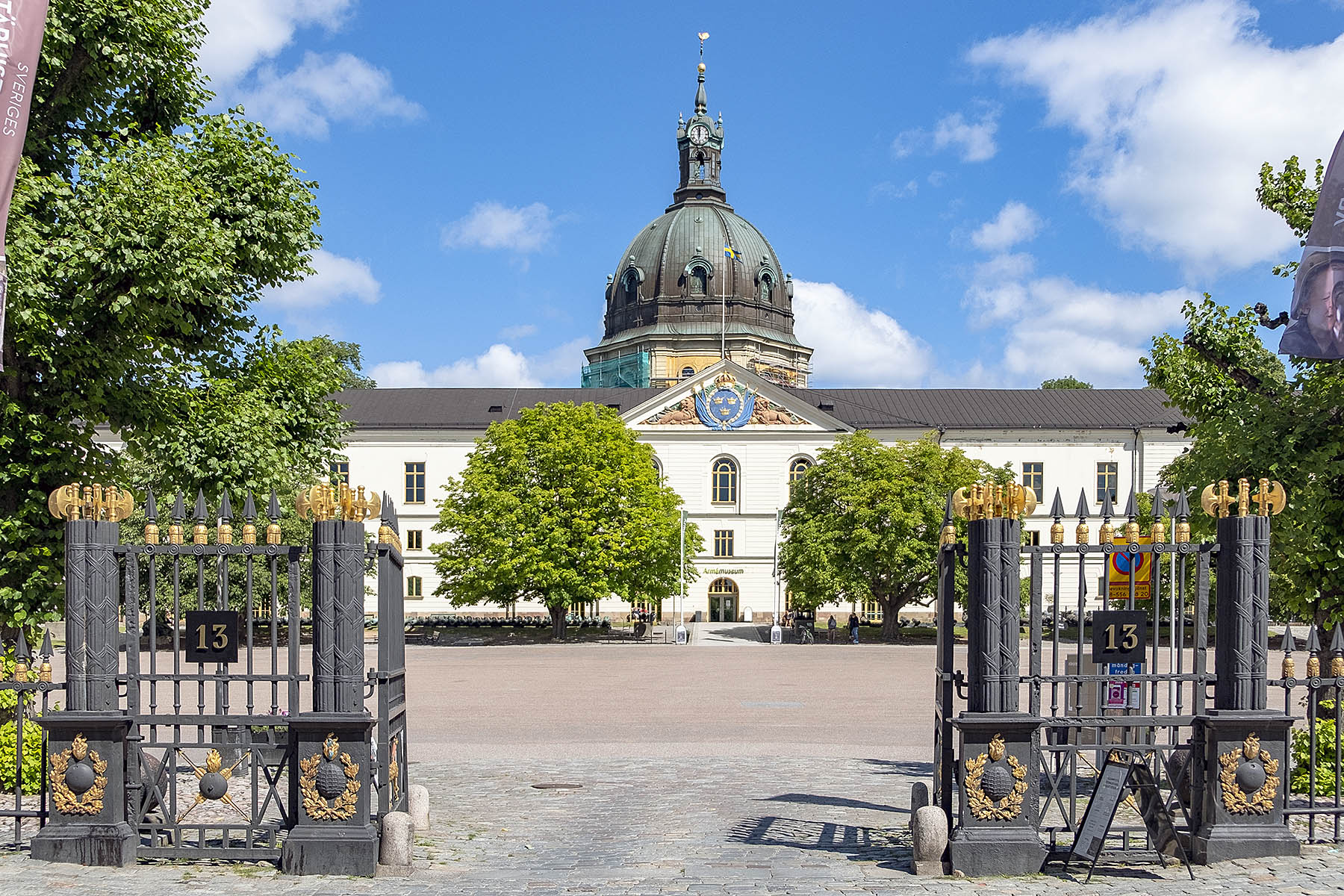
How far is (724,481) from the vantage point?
58.2 metres

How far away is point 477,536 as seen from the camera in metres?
43.0

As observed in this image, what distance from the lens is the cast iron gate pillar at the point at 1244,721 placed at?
28.3 feet

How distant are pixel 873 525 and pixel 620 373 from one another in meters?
33.1

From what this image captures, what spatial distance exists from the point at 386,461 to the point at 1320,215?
5344 cm

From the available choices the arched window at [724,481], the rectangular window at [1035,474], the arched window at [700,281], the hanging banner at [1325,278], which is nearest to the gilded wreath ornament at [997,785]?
the hanging banner at [1325,278]

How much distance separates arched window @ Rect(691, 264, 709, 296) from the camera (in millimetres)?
74750

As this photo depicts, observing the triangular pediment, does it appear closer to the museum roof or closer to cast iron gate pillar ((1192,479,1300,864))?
the museum roof

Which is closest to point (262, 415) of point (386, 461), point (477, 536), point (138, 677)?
point (138, 677)

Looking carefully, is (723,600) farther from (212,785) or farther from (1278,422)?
(212,785)

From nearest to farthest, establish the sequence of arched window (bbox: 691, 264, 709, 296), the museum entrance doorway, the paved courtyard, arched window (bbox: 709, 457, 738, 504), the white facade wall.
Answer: the paved courtyard < the white facade wall < arched window (bbox: 709, 457, 738, 504) < the museum entrance doorway < arched window (bbox: 691, 264, 709, 296)

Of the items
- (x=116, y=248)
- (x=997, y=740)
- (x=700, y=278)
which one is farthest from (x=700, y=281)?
(x=997, y=740)

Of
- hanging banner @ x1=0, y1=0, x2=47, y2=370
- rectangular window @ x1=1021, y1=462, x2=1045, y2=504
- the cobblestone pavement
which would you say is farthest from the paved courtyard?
rectangular window @ x1=1021, y1=462, x2=1045, y2=504

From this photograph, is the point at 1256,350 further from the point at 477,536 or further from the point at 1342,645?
the point at 477,536

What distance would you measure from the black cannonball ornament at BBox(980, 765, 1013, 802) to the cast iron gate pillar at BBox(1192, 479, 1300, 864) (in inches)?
59.4
